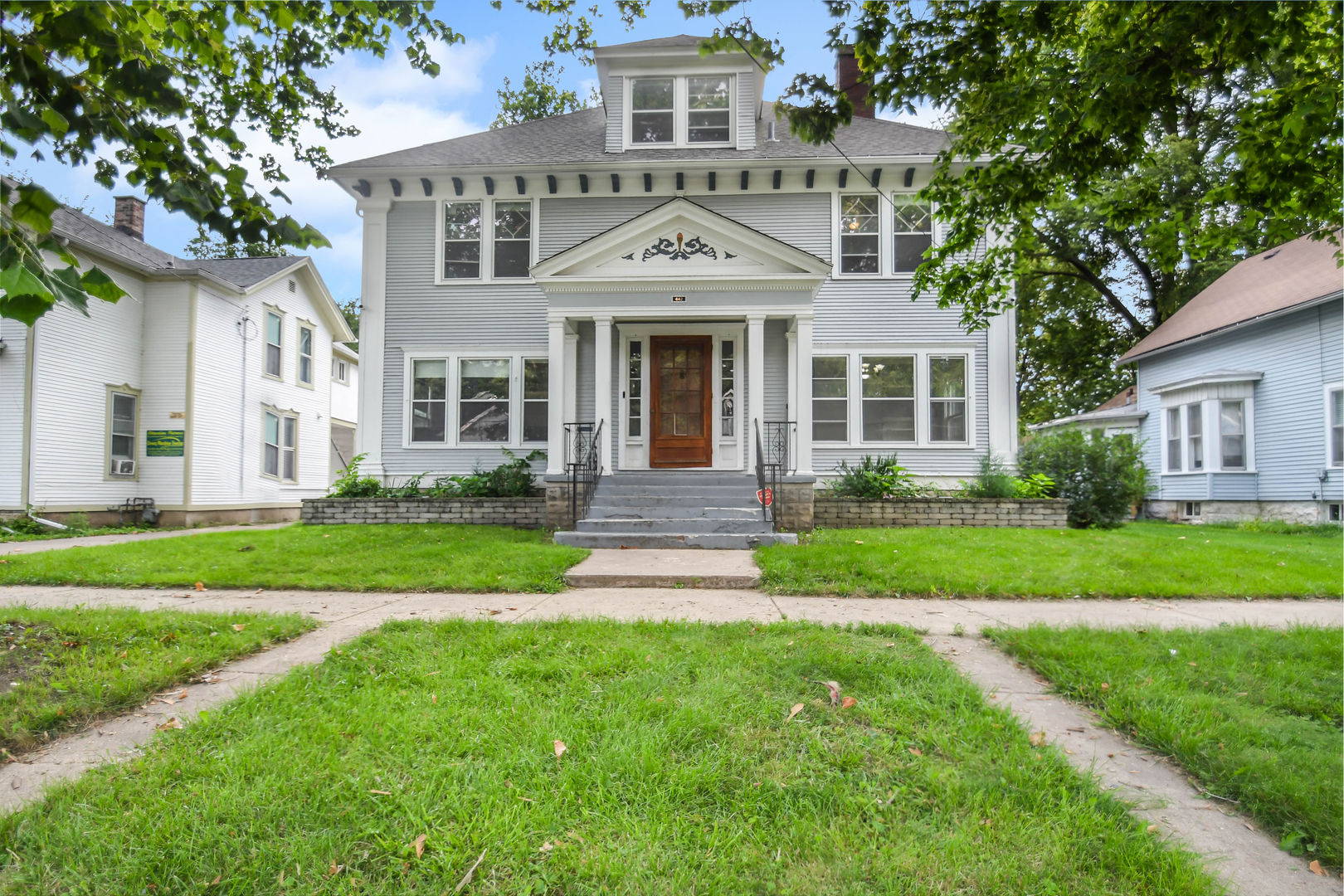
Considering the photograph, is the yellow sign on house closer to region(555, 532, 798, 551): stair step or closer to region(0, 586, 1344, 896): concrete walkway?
region(0, 586, 1344, 896): concrete walkway

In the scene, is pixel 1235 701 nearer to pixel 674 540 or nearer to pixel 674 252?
pixel 674 540

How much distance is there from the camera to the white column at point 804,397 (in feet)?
33.6

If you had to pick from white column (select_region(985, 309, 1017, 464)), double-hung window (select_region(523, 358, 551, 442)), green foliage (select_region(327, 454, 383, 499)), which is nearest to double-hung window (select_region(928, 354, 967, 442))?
white column (select_region(985, 309, 1017, 464))

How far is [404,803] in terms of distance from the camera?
2260 millimetres

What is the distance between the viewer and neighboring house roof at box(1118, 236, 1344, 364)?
14492 millimetres

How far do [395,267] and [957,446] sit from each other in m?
11.0

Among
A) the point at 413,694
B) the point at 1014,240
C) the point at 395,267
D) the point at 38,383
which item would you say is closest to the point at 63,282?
the point at 413,694

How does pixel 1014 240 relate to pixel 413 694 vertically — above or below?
above

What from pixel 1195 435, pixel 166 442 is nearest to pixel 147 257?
pixel 166 442

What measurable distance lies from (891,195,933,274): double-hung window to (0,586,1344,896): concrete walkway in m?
8.43

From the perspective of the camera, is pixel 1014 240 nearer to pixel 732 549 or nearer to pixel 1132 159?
pixel 1132 159

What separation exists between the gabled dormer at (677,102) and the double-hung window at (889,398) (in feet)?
15.8

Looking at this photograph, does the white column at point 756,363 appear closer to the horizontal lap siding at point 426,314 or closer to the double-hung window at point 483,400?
the horizontal lap siding at point 426,314

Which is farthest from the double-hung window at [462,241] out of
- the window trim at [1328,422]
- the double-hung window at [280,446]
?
the window trim at [1328,422]
